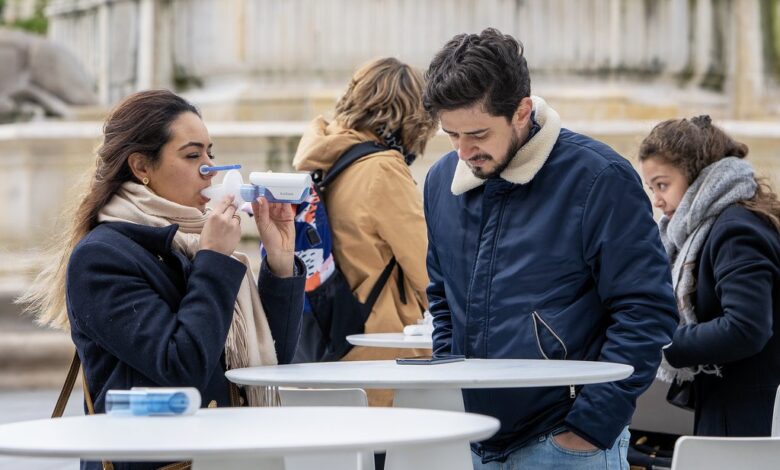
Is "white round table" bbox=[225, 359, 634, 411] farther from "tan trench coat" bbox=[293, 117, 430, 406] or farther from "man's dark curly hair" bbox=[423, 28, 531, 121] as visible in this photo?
"tan trench coat" bbox=[293, 117, 430, 406]

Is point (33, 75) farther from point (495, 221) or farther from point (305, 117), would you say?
point (495, 221)

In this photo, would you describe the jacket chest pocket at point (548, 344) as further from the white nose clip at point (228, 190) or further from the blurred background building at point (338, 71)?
the blurred background building at point (338, 71)

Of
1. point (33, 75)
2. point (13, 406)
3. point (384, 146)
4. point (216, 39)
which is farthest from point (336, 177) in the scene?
point (33, 75)

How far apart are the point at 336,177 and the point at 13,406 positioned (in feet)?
14.1

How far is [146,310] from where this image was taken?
334 cm

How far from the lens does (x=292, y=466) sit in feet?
13.7

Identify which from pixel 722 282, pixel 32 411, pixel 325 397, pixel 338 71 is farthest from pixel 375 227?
pixel 338 71

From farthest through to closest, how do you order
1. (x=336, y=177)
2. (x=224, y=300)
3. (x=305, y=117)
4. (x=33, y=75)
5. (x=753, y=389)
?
1. (x=33, y=75)
2. (x=305, y=117)
3. (x=336, y=177)
4. (x=753, y=389)
5. (x=224, y=300)

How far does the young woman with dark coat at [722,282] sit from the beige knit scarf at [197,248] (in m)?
1.44

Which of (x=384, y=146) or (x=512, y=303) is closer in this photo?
(x=512, y=303)

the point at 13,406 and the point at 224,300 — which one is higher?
the point at 224,300

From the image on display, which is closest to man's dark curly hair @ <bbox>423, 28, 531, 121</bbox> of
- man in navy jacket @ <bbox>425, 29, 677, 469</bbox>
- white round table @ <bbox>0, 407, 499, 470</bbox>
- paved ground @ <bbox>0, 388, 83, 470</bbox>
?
man in navy jacket @ <bbox>425, 29, 677, 469</bbox>

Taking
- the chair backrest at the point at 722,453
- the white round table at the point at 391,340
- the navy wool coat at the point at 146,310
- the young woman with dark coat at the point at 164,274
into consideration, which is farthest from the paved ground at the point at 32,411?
the chair backrest at the point at 722,453

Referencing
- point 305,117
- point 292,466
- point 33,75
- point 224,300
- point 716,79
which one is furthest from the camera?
A: point 33,75
